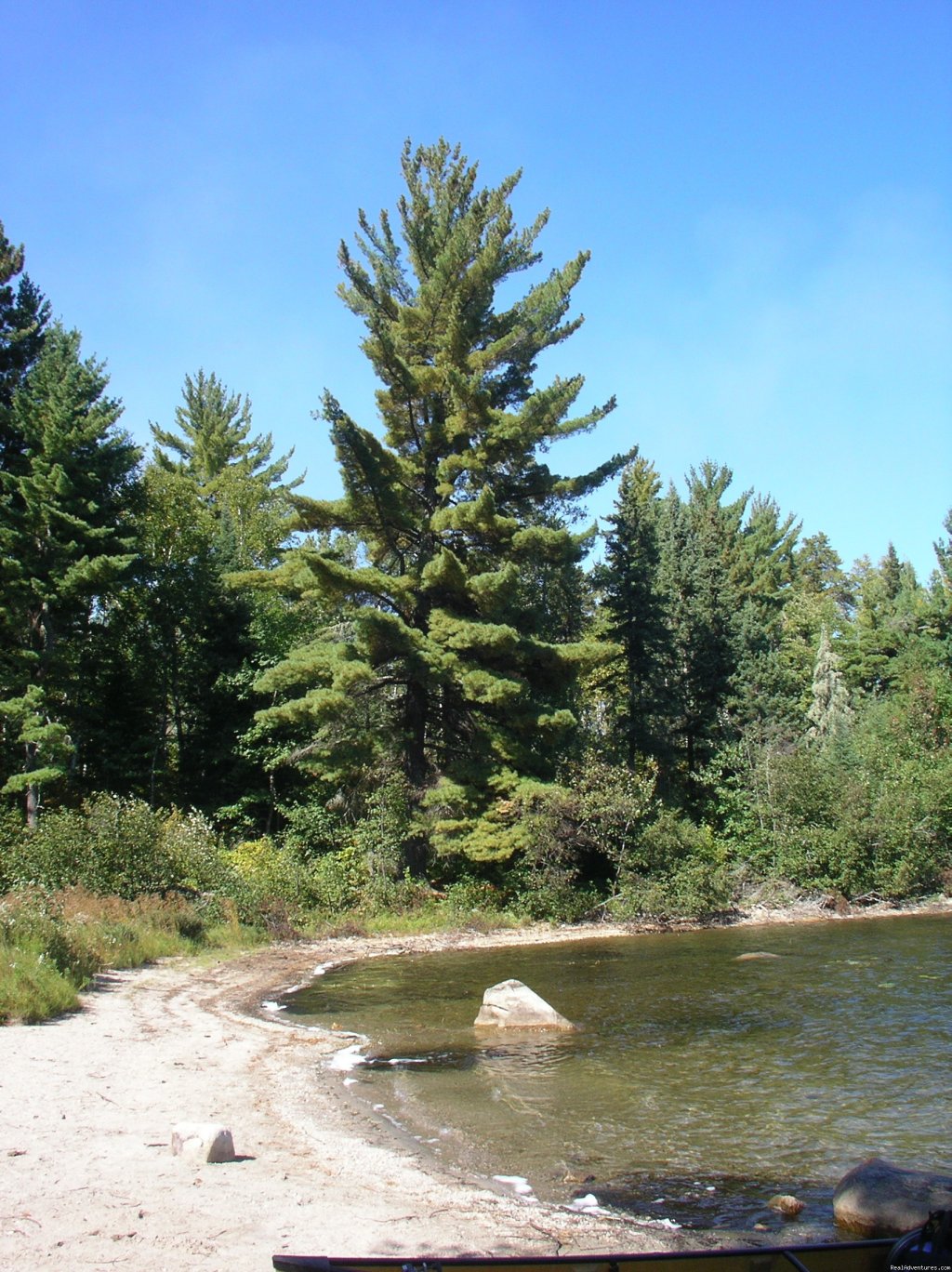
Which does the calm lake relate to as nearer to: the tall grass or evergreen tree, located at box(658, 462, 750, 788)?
the tall grass

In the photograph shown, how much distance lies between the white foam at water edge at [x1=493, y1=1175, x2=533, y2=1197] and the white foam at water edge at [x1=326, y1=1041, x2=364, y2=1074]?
3.93 m

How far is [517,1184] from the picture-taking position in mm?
6957

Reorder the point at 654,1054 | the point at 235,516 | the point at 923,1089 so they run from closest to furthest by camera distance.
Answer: the point at 923,1089, the point at 654,1054, the point at 235,516

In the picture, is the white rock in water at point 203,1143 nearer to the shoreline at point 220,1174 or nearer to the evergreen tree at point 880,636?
the shoreline at point 220,1174

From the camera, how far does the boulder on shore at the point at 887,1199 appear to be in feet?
19.5

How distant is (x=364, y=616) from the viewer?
26578mm

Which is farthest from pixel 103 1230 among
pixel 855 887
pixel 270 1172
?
pixel 855 887

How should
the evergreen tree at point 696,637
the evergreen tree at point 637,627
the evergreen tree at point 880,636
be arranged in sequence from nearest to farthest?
the evergreen tree at point 637,627 → the evergreen tree at point 696,637 → the evergreen tree at point 880,636

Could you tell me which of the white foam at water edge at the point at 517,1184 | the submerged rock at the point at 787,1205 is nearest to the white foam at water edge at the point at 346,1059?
the white foam at water edge at the point at 517,1184

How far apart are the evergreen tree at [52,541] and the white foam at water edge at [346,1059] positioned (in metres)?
18.9

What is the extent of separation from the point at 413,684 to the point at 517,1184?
2310cm

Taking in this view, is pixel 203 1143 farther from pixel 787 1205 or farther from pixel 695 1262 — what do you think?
pixel 787 1205

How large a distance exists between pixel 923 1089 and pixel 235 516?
4629cm

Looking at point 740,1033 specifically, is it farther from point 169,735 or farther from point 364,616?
point 169,735
